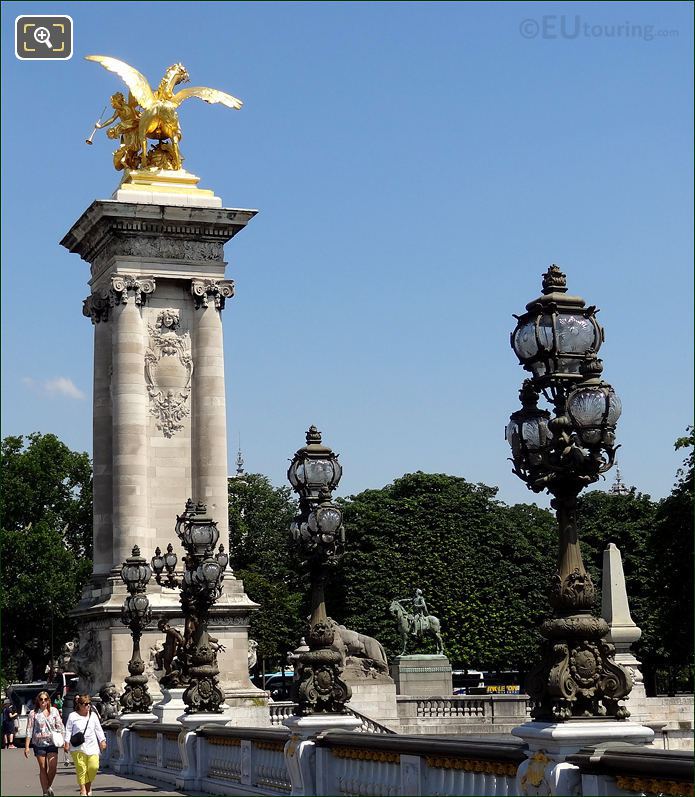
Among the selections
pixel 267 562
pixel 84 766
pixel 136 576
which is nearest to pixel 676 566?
pixel 136 576

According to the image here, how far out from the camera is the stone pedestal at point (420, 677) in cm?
4978

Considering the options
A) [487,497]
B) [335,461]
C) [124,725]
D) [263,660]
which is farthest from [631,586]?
[335,461]

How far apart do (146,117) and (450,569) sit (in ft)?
120

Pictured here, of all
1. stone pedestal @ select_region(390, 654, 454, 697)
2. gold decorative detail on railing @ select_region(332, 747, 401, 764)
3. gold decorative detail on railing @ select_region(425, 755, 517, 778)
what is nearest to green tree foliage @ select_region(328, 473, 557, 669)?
stone pedestal @ select_region(390, 654, 454, 697)

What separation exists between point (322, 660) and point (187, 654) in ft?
26.5

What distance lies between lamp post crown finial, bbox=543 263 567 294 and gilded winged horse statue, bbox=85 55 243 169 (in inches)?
1389

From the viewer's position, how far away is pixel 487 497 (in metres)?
88.4

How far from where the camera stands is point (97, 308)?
1890 inches

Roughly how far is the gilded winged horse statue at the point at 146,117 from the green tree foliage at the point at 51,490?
104 feet

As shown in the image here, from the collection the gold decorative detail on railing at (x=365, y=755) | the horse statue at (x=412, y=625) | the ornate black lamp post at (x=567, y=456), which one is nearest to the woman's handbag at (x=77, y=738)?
the gold decorative detail on railing at (x=365, y=755)

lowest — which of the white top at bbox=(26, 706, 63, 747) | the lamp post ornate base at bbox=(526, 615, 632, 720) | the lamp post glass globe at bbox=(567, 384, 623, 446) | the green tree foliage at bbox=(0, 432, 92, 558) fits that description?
the white top at bbox=(26, 706, 63, 747)

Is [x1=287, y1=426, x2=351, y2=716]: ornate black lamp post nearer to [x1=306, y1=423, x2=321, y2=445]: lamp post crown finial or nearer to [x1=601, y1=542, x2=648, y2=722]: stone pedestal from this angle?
[x1=306, y1=423, x2=321, y2=445]: lamp post crown finial

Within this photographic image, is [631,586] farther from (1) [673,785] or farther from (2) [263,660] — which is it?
(1) [673,785]

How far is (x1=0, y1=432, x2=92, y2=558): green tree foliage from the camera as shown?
7869 centimetres
